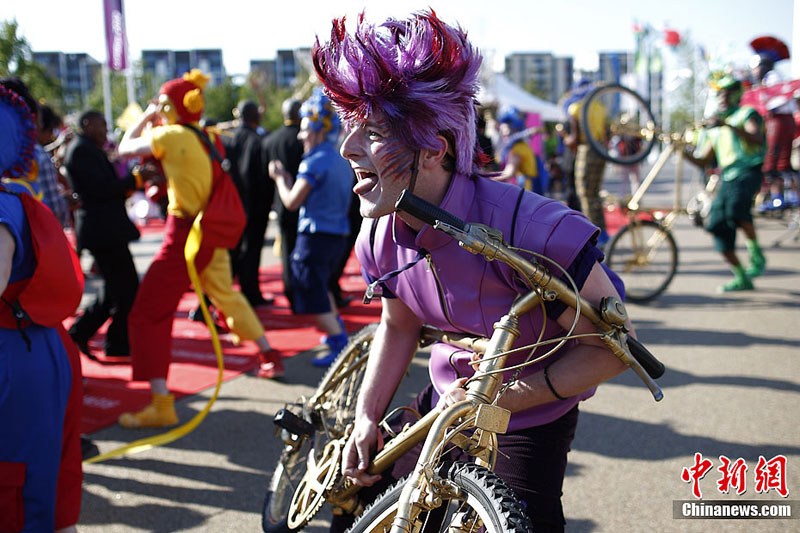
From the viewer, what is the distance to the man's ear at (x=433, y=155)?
190cm

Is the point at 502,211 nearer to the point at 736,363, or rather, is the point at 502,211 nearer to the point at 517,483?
the point at 517,483

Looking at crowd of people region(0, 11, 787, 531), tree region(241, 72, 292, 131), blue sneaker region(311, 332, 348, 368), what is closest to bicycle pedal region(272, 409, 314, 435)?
crowd of people region(0, 11, 787, 531)

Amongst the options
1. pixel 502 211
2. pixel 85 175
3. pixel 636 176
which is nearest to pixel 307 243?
pixel 85 175

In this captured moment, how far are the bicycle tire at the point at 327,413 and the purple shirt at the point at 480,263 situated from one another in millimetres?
641

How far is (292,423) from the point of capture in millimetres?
2596

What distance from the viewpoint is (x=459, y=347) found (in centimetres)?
215

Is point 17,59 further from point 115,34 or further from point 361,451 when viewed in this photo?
point 361,451

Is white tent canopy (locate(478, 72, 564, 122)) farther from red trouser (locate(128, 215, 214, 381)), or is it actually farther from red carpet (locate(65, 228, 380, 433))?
red trouser (locate(128, 215, 214, 381))

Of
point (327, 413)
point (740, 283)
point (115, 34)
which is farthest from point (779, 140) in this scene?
point (115, 34)

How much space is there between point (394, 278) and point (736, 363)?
437 cm

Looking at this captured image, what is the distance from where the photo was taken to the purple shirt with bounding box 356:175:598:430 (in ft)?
6.07

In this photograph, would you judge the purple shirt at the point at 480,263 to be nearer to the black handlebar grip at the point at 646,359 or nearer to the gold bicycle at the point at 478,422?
the gold bicycle at the point at 478,422

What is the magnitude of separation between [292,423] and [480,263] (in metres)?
1.07

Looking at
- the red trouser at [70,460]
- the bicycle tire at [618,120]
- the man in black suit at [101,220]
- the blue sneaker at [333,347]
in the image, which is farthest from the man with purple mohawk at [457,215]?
the bicycle tire at [618,120]
